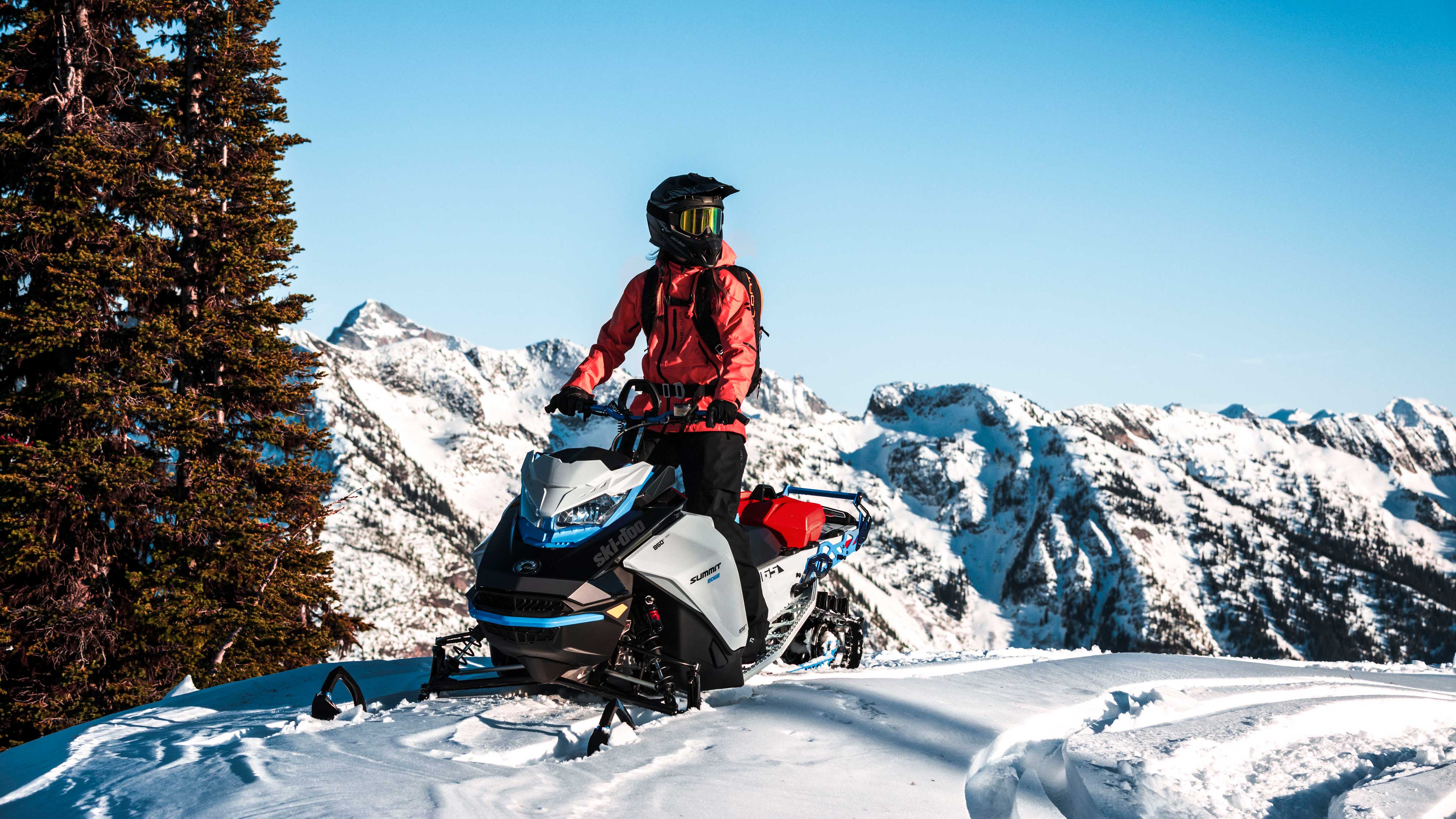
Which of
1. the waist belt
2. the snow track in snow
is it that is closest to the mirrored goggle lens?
the waist belt

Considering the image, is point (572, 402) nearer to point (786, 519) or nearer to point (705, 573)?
point (705, 573)

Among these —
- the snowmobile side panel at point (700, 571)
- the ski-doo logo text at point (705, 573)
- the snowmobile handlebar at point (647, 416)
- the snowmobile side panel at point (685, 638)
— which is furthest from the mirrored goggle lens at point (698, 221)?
the snowmobile side panel at point (685, 638)

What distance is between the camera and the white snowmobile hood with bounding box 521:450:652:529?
4.94 m

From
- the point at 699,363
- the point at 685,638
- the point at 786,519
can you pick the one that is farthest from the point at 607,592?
the point at 786,519

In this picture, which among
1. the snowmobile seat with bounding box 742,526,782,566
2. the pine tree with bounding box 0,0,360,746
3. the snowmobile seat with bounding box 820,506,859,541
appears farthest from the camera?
the pine tree with bounding box 0,0,360,746

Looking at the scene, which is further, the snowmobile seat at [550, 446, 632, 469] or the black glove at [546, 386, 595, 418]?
the black glove at [546, 386, 595, 418]

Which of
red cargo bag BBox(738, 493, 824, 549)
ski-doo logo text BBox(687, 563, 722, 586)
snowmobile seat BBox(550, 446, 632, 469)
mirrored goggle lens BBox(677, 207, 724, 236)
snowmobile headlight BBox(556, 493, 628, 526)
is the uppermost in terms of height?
mirrored goggle lens BBox(677, 207, 724, 236)

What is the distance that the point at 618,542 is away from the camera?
16.2 ft

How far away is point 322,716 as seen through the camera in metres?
4.67

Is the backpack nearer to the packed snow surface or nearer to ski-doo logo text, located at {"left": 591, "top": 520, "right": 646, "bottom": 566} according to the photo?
ski-doo logo text, located at {"left": 591, "top": 520, "right": 646, "bottom": 566}

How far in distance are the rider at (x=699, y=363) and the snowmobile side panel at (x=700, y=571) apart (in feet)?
0.52

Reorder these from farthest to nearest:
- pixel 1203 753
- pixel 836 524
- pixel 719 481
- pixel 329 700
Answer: pixel 836 524
pixel 719 481
pixel 329 700
pixel 1203 753

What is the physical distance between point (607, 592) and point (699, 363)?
1752mm

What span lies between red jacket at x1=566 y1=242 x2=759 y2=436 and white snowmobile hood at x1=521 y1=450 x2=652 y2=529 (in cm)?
70
